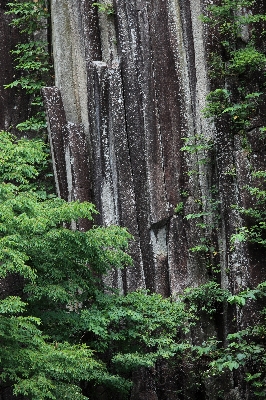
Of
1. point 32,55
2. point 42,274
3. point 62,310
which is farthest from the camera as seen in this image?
point 32,55

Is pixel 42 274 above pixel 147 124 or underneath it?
underneath

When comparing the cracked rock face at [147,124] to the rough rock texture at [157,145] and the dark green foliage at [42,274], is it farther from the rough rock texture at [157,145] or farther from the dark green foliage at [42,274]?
the dark green foliage at [42,274]

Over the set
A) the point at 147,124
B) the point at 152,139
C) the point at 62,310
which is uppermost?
the point at 147,124

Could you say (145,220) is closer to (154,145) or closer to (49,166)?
(154,145)

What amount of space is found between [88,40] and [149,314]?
21.3 ft

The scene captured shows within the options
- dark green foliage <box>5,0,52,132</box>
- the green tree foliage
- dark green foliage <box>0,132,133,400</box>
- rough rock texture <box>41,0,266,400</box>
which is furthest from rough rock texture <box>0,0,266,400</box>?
dark green foliage <box>0,132,133,400</box>

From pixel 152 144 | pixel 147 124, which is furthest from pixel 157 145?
pixel 147 124

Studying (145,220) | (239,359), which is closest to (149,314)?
(239,359)

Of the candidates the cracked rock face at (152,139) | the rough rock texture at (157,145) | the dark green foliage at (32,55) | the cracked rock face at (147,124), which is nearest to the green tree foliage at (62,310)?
the rough rock texture at (157,145)

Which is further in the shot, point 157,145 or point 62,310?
point 157,145

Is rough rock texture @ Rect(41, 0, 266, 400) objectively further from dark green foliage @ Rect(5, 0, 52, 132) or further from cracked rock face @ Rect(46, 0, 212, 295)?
dark green foliage @ Rect(5, 0, 52, 132)

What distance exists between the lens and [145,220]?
46.2 ft

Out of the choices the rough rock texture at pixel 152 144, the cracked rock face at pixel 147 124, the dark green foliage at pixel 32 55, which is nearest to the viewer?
the rough rock texture at pixel 152 144

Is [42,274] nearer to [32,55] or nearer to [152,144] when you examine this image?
[152,144]
